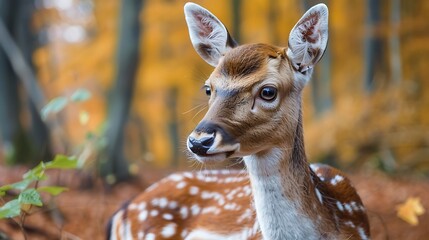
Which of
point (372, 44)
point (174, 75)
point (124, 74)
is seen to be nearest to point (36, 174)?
point (124, 74)

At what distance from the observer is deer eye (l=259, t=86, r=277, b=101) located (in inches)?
100

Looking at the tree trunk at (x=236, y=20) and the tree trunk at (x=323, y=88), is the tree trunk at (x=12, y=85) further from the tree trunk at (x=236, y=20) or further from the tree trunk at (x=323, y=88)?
the tree trunk at (x=323, y=88)

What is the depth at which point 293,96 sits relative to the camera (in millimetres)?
2676

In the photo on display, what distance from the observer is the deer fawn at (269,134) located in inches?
96.9

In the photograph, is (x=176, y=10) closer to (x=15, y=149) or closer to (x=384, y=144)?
(x=15, y=149)

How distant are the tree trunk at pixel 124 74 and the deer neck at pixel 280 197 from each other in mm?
5312

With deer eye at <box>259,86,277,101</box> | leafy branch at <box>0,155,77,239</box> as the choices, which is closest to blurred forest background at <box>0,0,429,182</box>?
deer eye at <box>259,86,277,101</box>

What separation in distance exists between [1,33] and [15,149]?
1.80 m

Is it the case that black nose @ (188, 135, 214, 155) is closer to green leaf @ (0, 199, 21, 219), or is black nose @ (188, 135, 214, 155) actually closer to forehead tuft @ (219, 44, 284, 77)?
forehead tuft @ (219, 44, 284, 77)

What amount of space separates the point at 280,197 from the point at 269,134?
0.29m

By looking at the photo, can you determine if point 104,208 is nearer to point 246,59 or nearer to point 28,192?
point 28,192

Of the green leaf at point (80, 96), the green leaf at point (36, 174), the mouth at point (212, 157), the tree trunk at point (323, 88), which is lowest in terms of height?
the tree trunk at point (323, 88)

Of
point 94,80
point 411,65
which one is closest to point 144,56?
point 94,80

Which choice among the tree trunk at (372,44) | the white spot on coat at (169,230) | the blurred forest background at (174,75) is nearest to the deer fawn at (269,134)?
the white spot on coat at (169,230)
